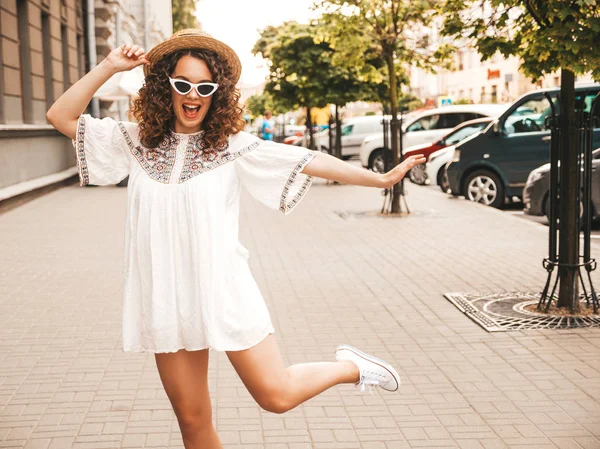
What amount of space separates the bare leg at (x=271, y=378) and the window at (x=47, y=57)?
17.7 m

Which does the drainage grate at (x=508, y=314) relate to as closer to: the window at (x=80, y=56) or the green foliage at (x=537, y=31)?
the green foliage at (x=537, y=31)

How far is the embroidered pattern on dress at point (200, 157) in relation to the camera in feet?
10.8

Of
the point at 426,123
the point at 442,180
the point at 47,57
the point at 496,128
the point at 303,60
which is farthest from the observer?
the point at 426,123

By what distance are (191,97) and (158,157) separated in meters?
0.25

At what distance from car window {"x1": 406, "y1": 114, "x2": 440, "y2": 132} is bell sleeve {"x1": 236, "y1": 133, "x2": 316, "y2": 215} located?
71.2 feet

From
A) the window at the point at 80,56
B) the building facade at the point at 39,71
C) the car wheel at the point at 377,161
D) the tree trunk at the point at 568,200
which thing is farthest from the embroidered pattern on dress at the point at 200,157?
the car wheel at the point at 377,161

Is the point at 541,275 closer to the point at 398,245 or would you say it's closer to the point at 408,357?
the point at 398,245

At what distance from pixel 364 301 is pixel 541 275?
2.10 meters

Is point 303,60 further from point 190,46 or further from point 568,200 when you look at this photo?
point 190,46

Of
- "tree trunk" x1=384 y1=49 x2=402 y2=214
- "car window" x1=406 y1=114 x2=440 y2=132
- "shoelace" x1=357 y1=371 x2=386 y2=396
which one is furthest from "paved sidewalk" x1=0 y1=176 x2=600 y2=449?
"car window" x1=406 y1=114 x2=440 y2=132

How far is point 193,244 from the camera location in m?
3.19

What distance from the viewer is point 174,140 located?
3412 millimetres

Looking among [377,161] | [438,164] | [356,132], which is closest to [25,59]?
[438,164]

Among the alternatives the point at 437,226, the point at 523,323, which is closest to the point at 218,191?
the point at 523,323
